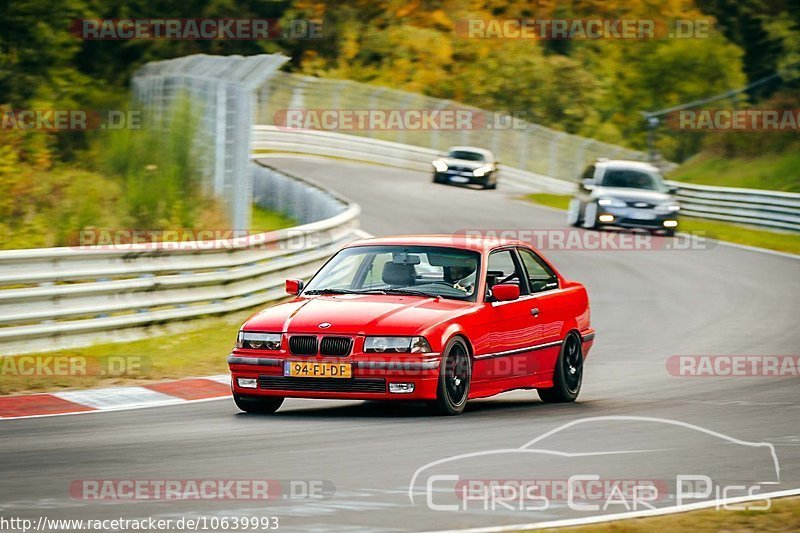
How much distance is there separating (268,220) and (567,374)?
17.1m

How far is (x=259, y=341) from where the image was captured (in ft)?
35.0

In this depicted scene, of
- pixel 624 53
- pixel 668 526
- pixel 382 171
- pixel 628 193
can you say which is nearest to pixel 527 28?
pixel 624 53

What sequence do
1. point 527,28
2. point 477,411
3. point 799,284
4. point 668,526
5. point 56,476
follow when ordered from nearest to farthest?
1. point 668,526
2. point 56,476
3. point 477,411
4. point 799,284
5. point 527,28

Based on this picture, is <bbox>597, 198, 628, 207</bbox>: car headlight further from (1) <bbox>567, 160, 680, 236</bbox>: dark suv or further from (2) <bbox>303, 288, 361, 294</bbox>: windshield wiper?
(2) <bbox>303, 288, 361, 294</bbox>: windshield wiper

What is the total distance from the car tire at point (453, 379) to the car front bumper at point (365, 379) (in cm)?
10

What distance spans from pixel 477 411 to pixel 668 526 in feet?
14.9

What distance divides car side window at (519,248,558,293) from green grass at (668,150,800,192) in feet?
97.2

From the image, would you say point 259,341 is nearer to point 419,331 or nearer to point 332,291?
point 332,291

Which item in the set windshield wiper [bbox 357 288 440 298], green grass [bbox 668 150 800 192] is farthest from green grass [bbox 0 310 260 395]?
green grass [bbox 668 150 800 192]

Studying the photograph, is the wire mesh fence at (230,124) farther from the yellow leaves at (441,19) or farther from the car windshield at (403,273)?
the yellow leaves at (441,19)

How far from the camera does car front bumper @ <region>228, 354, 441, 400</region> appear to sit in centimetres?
1035

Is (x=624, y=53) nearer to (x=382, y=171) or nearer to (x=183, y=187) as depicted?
(x=382, y=171)

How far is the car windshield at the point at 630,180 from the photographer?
31234 mm

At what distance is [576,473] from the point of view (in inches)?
319
